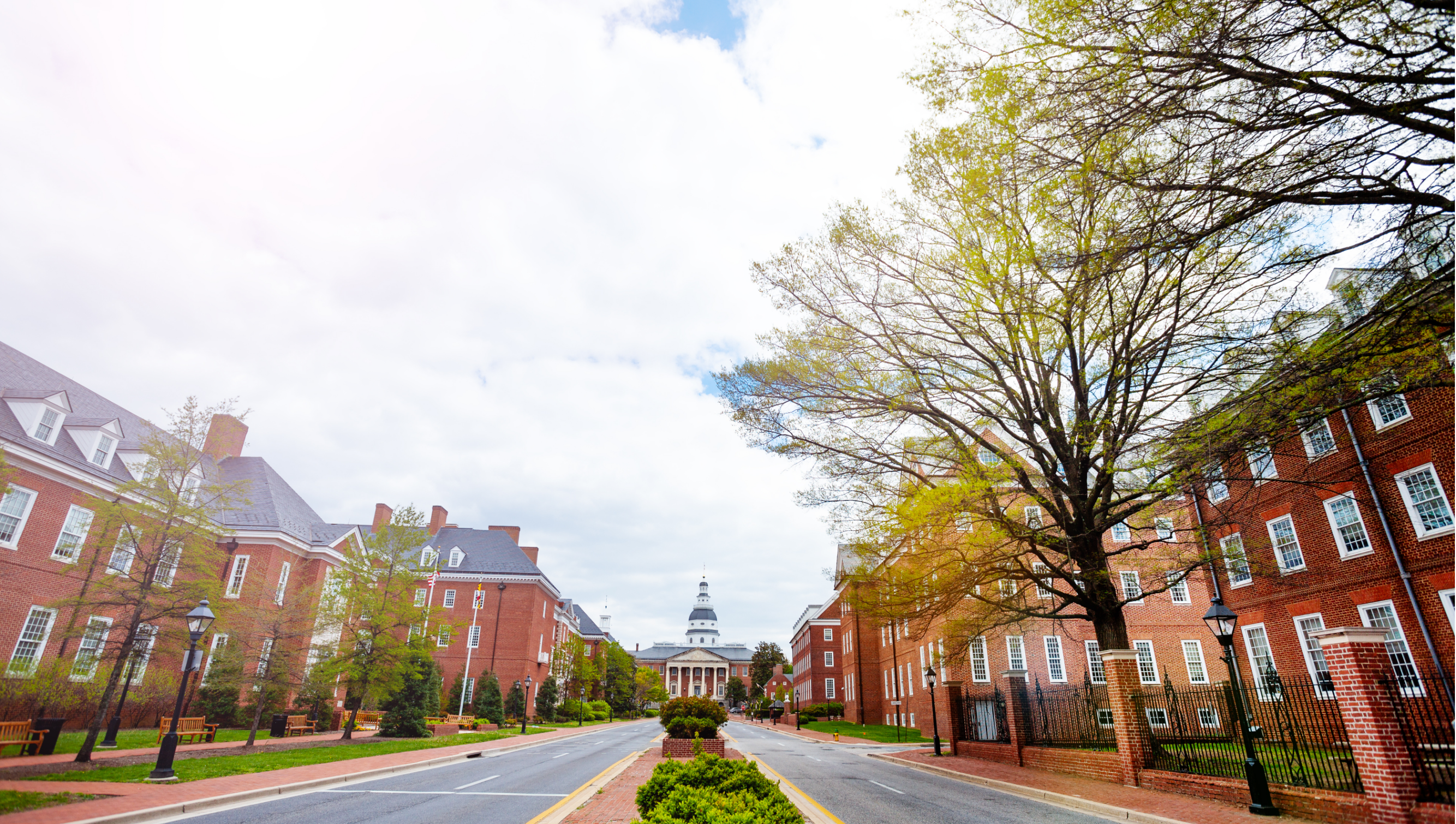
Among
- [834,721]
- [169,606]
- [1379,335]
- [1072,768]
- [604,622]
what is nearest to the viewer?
[1379,335]

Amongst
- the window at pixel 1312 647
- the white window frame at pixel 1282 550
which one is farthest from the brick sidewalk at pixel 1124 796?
the white window frame at pixel 1282 550

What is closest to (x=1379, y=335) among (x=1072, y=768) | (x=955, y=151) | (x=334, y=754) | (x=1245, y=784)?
(x=955, y=151)

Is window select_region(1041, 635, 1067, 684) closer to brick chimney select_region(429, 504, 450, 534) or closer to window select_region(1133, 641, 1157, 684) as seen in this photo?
window select_region(1133, 641, 1157, 684)

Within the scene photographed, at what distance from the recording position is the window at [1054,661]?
3167 cm

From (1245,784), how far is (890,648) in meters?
37.8

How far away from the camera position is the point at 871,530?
14.4 meters

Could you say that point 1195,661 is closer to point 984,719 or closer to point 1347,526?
point 1347,526

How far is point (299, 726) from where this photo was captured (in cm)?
2945

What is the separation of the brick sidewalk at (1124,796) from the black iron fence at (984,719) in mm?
1869

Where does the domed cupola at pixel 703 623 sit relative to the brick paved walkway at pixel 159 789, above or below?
above

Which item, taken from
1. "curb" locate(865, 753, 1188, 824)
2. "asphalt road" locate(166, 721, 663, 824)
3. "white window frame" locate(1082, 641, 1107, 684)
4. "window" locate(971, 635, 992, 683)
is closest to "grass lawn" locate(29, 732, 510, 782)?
"asphalt road" locate(166, 721, 663, 824)

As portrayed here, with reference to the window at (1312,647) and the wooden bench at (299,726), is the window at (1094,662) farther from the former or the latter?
the wooden bench at (299,726)

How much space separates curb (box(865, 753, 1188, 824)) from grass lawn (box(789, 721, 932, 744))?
51.9 ft

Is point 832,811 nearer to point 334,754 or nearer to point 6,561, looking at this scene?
point 334,754
